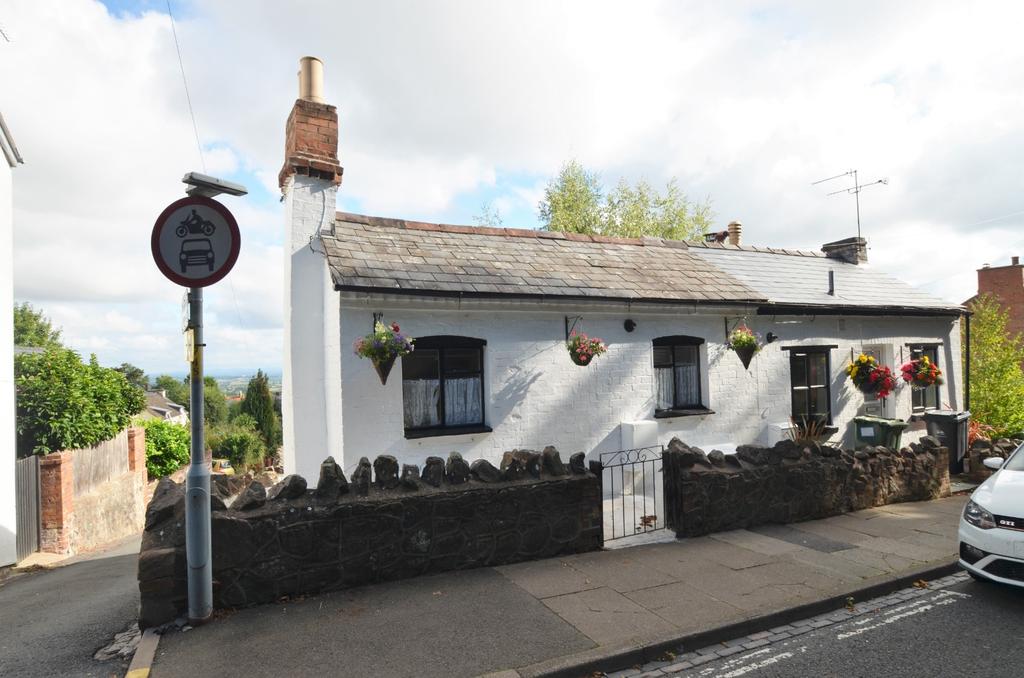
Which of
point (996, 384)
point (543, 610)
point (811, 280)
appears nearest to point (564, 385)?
point (543, 610)

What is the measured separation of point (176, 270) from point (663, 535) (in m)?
6.13

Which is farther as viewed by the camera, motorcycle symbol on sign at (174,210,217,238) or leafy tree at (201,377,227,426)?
leafy tree at (201,377,227,426)

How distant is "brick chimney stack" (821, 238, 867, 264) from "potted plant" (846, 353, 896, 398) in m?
5.08

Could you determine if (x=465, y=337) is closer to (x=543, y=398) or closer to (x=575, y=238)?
(x=543, y=398)

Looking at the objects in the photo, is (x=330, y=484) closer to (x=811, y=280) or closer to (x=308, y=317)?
(x=308, y=317)

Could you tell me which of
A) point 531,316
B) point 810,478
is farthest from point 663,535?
point 531,316

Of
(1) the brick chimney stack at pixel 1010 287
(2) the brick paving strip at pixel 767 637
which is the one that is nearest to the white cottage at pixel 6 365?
(2) the brick paving strip at pixel 767 637

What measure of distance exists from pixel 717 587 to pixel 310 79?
10261 mm

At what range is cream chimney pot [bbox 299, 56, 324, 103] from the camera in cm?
1029

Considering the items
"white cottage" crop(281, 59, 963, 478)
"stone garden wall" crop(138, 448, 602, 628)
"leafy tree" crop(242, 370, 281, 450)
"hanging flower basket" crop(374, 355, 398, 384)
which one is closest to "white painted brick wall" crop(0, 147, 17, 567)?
"white cottage" crop(281, 59, 963, 478)

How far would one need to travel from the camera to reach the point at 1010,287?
3006cm

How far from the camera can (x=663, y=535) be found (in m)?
7.19

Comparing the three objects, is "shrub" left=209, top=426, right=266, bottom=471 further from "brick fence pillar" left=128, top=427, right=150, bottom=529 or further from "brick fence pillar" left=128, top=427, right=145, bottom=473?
"brick fence pillar" left=128, top=427, right=145, bottom=473

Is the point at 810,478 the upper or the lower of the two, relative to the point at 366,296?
lower
